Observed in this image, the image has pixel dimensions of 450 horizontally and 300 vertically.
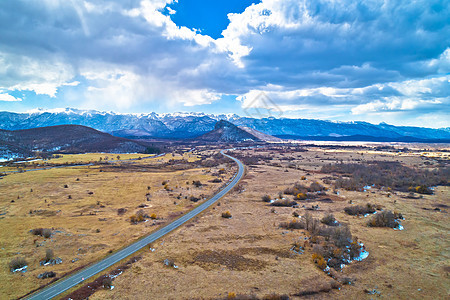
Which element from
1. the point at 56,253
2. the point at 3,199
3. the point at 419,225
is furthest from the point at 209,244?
the point at 3,199

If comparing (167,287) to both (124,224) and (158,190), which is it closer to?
(124,224)

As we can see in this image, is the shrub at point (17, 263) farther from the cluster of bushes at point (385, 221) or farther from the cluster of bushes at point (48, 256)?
the cluster of bushes at point (385, 221)

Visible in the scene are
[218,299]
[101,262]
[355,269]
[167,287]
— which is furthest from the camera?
[101,262]

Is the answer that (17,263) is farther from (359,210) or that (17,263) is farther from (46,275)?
(359,210)

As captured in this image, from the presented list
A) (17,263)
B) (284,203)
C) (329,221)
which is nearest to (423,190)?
(284,203)

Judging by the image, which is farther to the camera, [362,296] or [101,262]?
[101,262]

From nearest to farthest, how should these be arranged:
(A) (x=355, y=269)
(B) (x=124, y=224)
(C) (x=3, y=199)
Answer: (A) (x=355, y=269), (B) (x=124, y=224), (C) (x=3, y=199)
